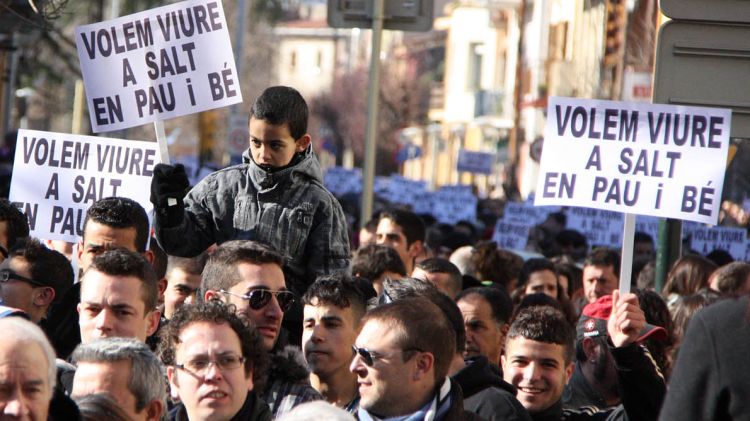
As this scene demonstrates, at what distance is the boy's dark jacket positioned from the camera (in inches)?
281

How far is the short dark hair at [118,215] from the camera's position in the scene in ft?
24.8

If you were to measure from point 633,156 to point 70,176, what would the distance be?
3350mm

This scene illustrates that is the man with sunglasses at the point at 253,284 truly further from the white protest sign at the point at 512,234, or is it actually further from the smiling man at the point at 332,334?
the white protest sign at the point at 512,234

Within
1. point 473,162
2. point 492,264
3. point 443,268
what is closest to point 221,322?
point 443,268

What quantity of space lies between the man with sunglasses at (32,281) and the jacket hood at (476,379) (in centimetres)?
193

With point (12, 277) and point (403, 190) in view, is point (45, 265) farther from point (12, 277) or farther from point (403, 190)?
point (403, 190)

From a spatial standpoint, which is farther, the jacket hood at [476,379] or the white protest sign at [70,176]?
the white protest sign at [70,176]

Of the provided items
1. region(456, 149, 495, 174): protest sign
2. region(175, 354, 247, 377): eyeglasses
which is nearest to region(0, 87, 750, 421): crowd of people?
region(175, 354, 247, 377): eyeglasses

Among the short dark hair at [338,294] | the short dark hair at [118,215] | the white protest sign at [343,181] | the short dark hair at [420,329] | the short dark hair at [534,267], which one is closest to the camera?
the short dark hair at [420,329]

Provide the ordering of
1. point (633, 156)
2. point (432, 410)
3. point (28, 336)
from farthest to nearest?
point (633, 156) < point (432, 410) < point (28, 336)

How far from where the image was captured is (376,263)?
9609 mm

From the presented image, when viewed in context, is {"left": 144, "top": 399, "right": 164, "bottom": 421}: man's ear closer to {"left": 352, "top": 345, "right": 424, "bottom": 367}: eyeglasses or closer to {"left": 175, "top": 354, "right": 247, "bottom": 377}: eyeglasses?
{"left": 175, "top": 354, "right": 247, "bottom": 377}: eyeglasses

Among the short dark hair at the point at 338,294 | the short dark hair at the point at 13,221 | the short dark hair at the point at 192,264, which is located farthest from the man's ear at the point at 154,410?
the short dark hair at the point at 13,221

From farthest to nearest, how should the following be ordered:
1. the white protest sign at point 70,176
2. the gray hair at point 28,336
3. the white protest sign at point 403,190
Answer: the white protest sign at point 403,190 → the white protest sign at point 70,176 → the gray hair at point 28,336
